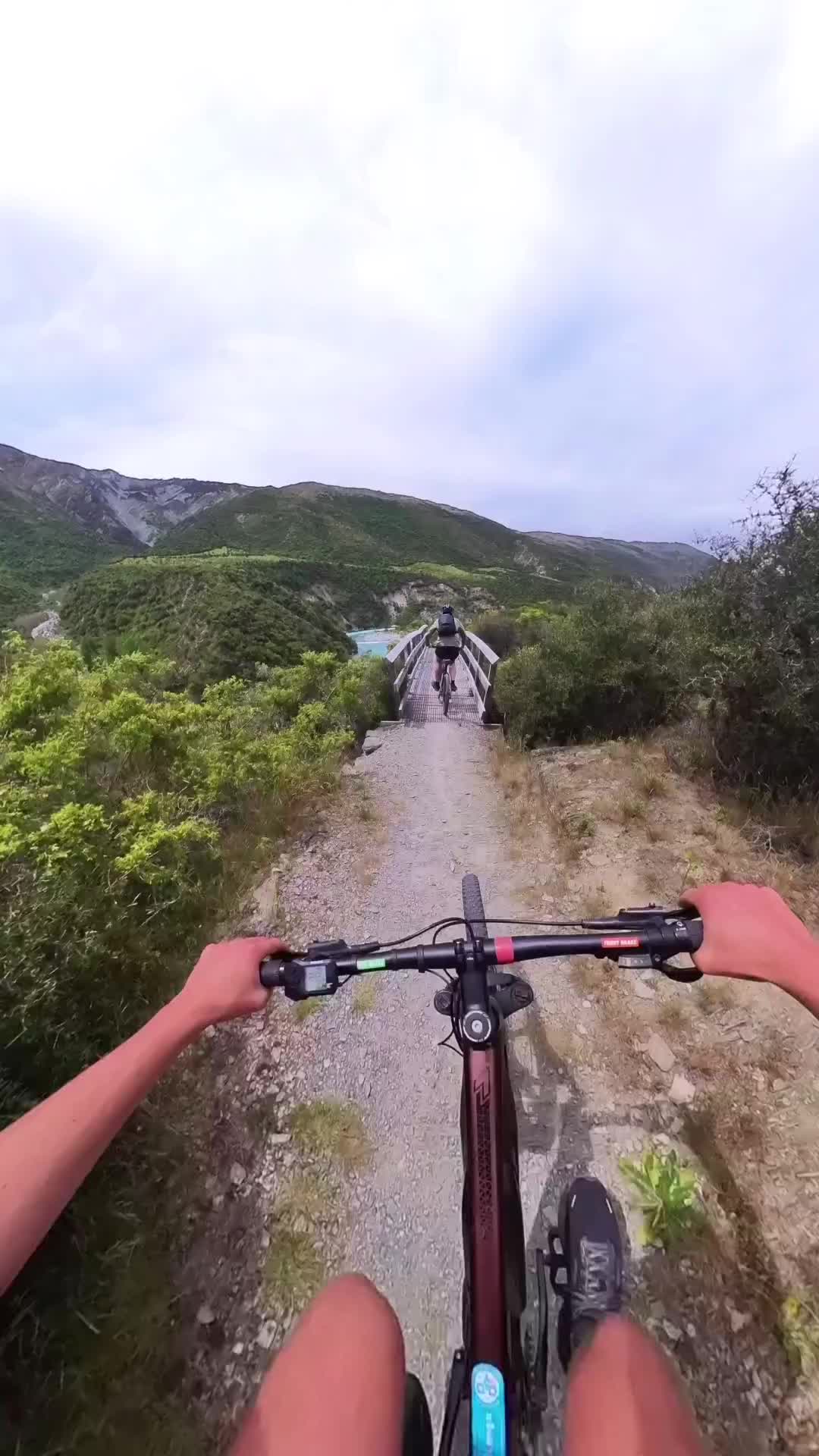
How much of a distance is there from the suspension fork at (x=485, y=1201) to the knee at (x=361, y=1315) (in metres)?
0.24

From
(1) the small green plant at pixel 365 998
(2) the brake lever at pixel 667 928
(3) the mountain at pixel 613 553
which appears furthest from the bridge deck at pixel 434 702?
(3) the mountain at pixel 613 553

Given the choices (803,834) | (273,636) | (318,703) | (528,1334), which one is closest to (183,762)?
(318,703)

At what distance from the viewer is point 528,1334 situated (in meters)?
2.12

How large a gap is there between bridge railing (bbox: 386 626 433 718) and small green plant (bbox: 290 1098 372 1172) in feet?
29.2

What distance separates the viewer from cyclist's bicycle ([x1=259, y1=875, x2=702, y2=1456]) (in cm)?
171

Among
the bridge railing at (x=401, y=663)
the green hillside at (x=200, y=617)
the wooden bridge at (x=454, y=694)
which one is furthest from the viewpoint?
the green hillside at (x=200, y=617)

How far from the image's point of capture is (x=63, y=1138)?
140cm

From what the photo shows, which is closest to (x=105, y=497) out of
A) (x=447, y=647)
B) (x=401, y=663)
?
(x=401, y=663)

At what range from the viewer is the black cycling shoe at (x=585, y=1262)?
208cm

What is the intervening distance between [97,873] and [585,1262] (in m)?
3.12

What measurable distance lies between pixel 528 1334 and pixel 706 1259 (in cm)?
102

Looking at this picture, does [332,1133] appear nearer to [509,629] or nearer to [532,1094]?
[532,1094]

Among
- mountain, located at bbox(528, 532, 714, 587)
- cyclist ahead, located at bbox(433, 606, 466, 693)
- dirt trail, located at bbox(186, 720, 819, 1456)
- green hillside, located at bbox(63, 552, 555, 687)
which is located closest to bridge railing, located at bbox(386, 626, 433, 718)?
cyclist ahead, located at bbox(433, 606, 466, 693)

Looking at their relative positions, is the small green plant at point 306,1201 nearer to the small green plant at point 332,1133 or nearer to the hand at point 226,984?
the small green plant at point 332,1133
